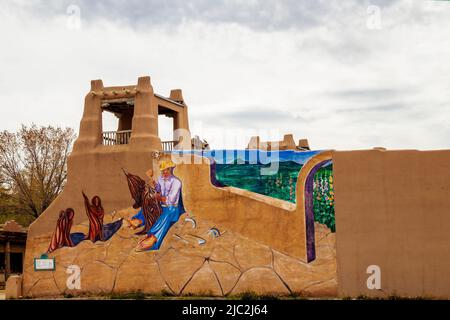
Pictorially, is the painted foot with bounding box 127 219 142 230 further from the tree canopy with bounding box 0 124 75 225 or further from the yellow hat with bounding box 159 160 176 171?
the tree canopy with bounding box 0 124 75 225

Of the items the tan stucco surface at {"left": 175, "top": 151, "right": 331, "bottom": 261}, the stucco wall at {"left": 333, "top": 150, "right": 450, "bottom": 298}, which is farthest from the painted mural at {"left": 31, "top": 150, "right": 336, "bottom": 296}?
the stucco wall at {"left": 333, "top": 150, "right": 450, "bottom": 298}

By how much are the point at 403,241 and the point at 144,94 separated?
10.7 m

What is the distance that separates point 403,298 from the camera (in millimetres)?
20531

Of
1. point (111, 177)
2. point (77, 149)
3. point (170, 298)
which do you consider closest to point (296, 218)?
point (170, 298)

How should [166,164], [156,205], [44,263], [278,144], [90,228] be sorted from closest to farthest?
[156,205]
[166,164]
[90,228]
[44,263]
[278,144]

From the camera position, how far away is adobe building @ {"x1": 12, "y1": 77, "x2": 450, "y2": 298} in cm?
2083

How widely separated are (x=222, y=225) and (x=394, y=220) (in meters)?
5.82

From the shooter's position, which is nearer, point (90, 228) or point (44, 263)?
point (90, 228)

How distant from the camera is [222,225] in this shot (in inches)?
882

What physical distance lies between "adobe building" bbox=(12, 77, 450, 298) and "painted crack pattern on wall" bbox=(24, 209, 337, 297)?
0.04 metres

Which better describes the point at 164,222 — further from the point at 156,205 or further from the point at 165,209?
the point at 156,205

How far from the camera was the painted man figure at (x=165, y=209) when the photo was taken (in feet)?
75.1

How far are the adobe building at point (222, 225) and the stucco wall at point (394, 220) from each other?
0.11 feet

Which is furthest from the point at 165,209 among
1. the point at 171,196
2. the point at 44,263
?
the point at 44,263
